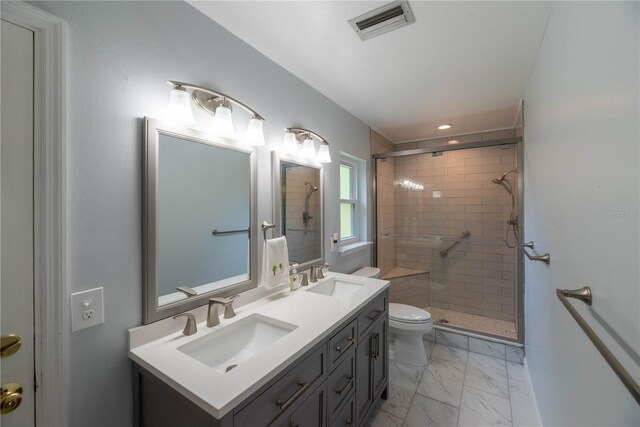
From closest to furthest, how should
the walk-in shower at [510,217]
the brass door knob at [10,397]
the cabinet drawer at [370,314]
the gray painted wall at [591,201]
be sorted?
the gray painted wall at [591,201] < the brass door knob at [10,397] < the cabinet drawer at [370,314] < the walk-in shower at [510,217]

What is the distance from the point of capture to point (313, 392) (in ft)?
3.50

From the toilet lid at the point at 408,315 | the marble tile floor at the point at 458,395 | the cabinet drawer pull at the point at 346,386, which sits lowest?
the marble tile floor at the point at 458,395

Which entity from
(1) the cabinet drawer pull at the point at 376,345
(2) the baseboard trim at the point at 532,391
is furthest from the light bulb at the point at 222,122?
(2) the baseboard trim at the point at 532,391

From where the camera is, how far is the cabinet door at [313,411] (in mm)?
993

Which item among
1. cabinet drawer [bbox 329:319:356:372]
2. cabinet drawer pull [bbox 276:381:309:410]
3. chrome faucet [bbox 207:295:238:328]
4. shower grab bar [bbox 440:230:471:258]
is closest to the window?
shower grab bar [bbox 440:230:471:258]

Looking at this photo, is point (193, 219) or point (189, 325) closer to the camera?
point (189, 325)

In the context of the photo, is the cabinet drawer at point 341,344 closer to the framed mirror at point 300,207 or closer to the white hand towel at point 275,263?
the white hand towel at point 275,263

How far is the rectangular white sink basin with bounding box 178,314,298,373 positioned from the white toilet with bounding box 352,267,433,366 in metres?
1.38

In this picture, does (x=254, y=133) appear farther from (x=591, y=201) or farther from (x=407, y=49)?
(x=591, y=201)

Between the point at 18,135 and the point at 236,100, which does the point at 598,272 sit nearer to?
the point at 236,100

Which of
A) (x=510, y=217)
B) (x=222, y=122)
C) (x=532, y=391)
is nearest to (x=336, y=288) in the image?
(x=222, y=122)

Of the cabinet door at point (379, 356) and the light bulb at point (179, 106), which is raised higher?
the light bulb at point (179, 106)

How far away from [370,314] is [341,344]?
0.37m

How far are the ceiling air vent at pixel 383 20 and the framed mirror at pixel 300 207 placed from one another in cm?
85
